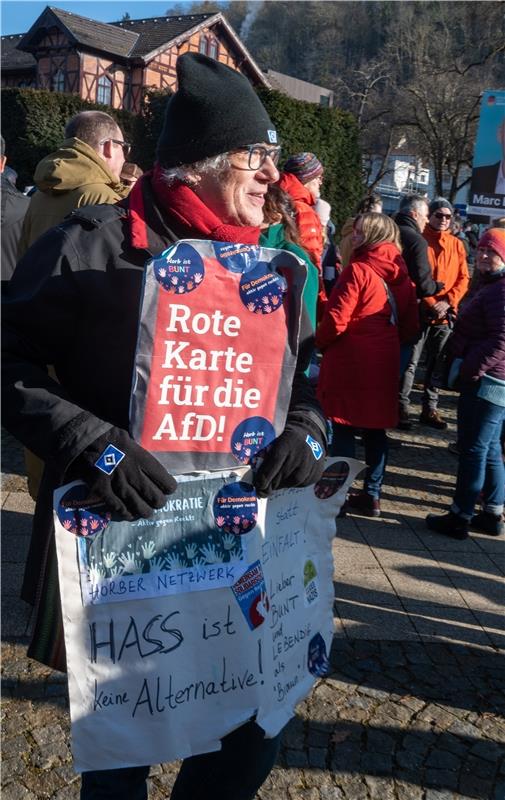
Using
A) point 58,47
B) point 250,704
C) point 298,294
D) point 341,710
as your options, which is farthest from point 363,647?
point 58,47

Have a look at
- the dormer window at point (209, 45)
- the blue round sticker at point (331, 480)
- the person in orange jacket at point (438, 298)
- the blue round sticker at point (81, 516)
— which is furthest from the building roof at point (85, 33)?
the blue round sticker at point (81, 516)

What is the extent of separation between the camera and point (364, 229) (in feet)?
15.9

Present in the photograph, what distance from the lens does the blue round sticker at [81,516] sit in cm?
155

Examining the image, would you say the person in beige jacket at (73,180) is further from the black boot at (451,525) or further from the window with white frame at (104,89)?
the window with white frame at (104,89)

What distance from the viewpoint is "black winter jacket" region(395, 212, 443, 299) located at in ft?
21.3

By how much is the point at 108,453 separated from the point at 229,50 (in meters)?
38.1

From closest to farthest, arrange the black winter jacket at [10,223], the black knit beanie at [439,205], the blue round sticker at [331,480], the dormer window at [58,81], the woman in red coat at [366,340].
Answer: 1. the blue round sticker at [331,480]
2. the black winter jacket at [10,223]
3. the woman in red coat at [366,340]
4. the black knit beanie at [439,205]
5. the dormer window at [58,81]

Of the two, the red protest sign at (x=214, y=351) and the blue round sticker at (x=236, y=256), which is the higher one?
the blue round sticker at (x=236, y=256)

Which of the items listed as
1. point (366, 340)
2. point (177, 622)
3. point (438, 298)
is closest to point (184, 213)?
point (177, 622)

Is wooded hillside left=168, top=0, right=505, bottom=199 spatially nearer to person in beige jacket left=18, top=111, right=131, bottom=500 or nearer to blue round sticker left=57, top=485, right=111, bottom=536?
person in beige jacket left=18, top=111, right=131, bottom=500

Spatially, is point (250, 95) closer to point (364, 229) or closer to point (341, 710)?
point (341, 710)

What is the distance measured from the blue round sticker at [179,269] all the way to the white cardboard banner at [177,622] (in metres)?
0.41

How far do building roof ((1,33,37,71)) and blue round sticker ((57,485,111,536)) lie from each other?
39302 mm

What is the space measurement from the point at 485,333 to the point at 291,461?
3240 mm
